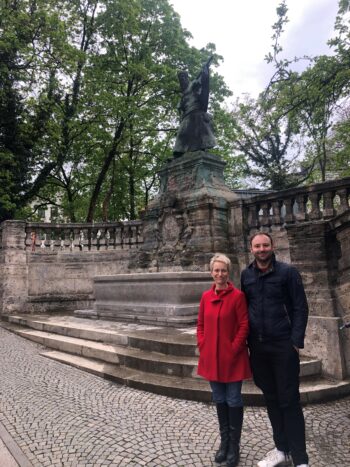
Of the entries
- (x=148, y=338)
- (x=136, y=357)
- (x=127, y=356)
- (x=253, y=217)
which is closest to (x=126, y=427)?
(x=136, y=357)

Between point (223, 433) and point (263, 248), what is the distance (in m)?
1.57

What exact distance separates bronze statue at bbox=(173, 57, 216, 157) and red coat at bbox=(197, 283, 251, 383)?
7425mm

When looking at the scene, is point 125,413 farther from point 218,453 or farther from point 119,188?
point 119,188

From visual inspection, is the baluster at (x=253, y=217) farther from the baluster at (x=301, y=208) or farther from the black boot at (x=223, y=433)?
the black boot at (x=223, y=433)

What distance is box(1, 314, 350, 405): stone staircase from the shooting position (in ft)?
13.8

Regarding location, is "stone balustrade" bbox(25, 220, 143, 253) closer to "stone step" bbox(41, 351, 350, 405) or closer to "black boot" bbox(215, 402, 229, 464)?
"stone step" bbox(41, 351, 350, 405)

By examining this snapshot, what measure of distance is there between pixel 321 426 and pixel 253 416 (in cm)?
66

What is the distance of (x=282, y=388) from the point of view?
2.73 m

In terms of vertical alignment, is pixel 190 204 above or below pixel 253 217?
above

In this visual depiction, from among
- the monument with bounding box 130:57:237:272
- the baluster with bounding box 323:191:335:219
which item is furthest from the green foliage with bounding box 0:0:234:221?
the baluster with bounding box 323:191:335:219

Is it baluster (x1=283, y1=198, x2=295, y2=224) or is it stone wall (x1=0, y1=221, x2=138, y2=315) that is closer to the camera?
baluster (x1=283, y1=198, x2=295, y2=224)

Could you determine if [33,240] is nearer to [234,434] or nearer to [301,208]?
[301,208]

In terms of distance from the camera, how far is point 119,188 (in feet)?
71.1

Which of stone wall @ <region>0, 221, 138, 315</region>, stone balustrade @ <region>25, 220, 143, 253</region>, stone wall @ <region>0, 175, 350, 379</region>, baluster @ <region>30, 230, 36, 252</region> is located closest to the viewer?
stone wall @ <region>0, 175, 350, 379</region>
